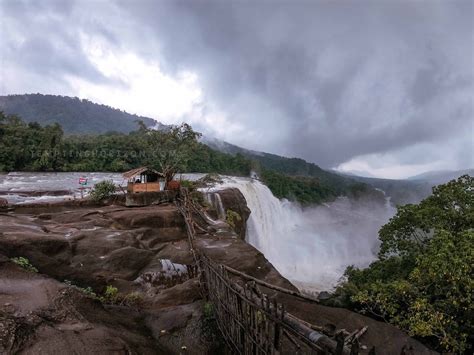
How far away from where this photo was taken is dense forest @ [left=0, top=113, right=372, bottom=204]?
40094 mm

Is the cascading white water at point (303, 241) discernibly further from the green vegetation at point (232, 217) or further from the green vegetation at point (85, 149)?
the green vegetation at point (85, 149)

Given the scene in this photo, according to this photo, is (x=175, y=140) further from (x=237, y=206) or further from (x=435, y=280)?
(x=435, y=280)

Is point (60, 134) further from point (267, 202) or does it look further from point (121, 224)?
point (121, 224)

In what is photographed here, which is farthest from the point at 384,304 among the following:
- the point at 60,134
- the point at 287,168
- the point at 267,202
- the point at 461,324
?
the point at 287,168

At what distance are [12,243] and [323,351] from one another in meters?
10.7

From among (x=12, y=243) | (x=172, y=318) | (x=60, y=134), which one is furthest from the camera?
(x=60, y=134)

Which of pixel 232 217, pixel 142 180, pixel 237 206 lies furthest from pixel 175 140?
pixel 232 217

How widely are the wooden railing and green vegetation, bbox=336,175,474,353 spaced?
3.86 metres

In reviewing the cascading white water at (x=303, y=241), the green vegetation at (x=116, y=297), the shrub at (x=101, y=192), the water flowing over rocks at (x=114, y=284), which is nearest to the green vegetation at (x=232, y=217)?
the water flowing over rocks at (x=114, y=284)

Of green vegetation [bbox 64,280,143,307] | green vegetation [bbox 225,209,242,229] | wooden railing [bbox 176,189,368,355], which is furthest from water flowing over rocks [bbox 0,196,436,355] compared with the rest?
green vegetation [bbox 225,209,242,229]

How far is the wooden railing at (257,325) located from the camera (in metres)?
3.96

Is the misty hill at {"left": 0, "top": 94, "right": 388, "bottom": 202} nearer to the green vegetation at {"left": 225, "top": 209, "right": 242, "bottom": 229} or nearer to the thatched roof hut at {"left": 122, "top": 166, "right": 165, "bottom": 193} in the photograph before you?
the thatched roof hut at {"left": 122, "top": 166, "right": 165, "bottom": 193}

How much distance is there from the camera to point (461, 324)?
27.6ft

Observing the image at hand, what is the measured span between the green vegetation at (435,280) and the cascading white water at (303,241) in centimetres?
1208
